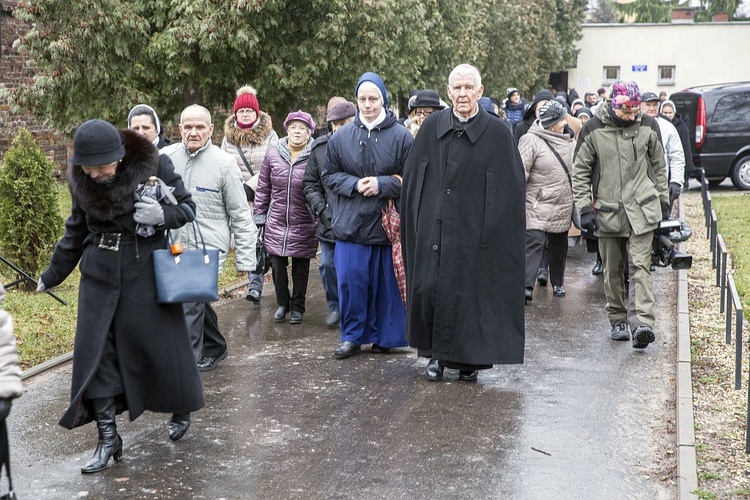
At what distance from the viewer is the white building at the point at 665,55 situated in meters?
53.5

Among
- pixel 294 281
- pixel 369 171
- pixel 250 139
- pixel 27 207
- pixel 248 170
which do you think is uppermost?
pixel 250 139

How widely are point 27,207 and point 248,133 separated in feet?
7.61

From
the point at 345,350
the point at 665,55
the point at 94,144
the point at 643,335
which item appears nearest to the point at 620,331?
the point at 643,335

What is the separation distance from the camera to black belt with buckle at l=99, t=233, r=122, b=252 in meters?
5.52

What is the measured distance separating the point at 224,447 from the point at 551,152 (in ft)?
18.1

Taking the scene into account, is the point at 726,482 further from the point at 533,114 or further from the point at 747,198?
the point at 747,198

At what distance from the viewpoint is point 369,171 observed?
7980mm

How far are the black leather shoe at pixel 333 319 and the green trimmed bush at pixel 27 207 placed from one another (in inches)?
123

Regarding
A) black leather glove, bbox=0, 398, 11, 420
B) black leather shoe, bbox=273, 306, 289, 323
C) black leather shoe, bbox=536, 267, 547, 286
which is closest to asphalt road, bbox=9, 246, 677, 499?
black leather shoe, bbox=273, 306, 289, 323

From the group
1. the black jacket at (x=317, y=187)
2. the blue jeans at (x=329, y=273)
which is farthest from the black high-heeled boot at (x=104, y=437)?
the blue jeans at (x=329, y=273)

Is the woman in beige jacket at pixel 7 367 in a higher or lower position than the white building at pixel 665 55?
lower

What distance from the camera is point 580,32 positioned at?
5469 centimetres

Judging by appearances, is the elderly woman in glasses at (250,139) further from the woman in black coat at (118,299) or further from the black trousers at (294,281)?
the woman in black coat at (118,299)

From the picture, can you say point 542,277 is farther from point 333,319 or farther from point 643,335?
point 643,335
